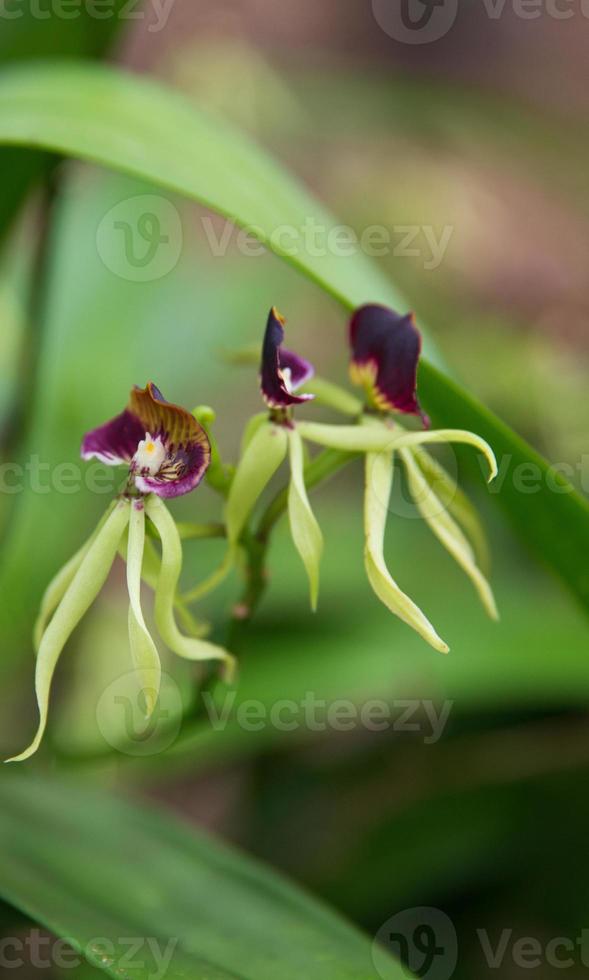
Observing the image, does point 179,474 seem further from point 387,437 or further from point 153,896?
point 153,896

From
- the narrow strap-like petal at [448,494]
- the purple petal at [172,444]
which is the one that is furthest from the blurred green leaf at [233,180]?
the purple petal at [172,444]

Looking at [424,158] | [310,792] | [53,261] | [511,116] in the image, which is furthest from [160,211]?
[424,158]

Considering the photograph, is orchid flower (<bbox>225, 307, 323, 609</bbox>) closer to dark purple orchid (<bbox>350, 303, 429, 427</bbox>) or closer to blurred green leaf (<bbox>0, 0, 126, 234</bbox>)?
dark purple orchid (<bbox>350, 303, 429, 427</bbox>)

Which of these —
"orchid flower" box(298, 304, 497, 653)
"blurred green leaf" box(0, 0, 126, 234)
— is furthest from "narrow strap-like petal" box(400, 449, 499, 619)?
"blurred green leaf" box(0, 0, 126, 234)

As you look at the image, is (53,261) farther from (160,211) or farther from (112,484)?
(160,211)

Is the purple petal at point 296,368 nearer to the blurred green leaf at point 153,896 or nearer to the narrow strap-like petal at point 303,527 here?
the narrow strap-like petal at point 303,527

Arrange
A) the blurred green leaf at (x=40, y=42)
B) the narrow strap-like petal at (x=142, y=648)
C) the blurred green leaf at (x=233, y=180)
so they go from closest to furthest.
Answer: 1. the narrow strap-like petal at (x=142, y=648)
2. the blurred green leaf at (x=233, y=180)
3. the blurred green leaf at (x=40, y=42)
